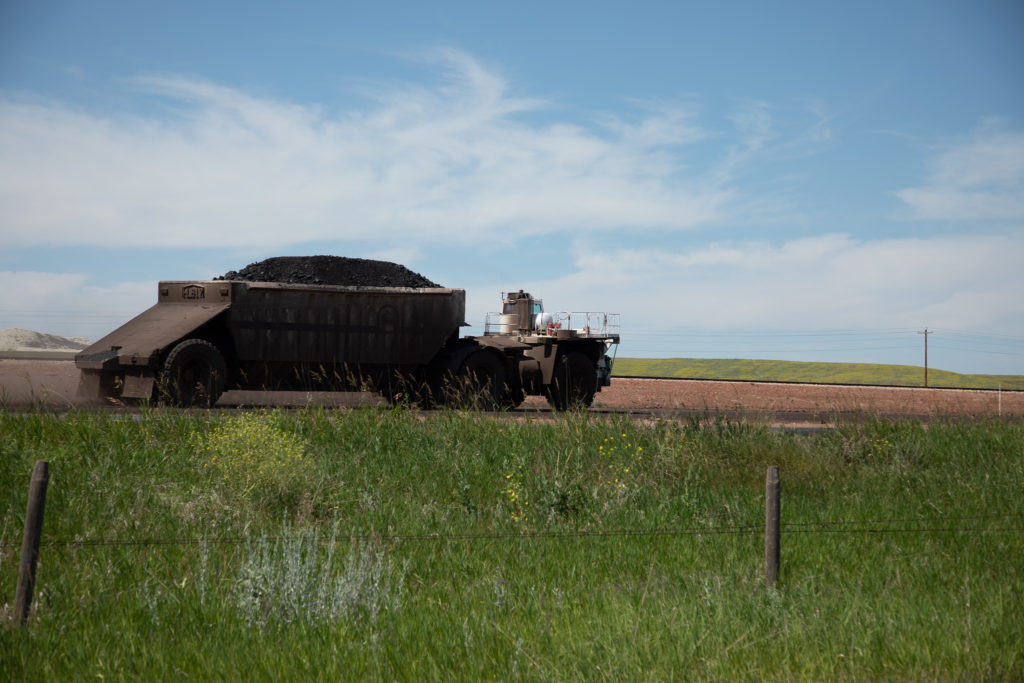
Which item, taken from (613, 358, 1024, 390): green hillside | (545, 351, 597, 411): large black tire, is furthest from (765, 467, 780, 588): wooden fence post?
(613, 358, 1024, 390): green hillside

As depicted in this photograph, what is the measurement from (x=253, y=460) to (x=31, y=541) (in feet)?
11.1

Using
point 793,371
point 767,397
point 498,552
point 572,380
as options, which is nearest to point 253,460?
point 498,552

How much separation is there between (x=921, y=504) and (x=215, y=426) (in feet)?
26.1

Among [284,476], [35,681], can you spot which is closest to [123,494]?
[284,476]

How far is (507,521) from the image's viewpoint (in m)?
7.58

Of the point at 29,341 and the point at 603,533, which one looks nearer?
the point at 603,533

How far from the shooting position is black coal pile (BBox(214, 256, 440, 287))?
16688 mm

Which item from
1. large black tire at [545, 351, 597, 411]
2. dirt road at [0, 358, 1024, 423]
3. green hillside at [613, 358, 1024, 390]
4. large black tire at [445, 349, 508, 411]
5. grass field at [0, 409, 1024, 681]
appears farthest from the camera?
green hillside at [613, 358, 1024, 390]

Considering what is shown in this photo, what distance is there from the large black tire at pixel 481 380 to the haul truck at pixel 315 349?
29 millimetres

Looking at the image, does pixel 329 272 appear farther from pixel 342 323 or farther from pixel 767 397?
Answer: pixel 767 397

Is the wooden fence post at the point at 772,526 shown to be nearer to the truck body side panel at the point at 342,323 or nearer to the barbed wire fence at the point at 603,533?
the barbed wire fence at the point at 603,533

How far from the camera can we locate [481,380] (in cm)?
1788

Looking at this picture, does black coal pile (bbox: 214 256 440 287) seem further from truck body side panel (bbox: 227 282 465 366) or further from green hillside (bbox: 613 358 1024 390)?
green hillside (bbox: 613 358 1024 390)

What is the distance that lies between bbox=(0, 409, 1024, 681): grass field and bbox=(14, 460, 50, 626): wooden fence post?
0.13m
